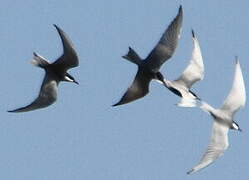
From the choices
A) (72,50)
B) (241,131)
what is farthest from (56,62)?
(241,131)

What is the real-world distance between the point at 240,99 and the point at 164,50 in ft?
7.88

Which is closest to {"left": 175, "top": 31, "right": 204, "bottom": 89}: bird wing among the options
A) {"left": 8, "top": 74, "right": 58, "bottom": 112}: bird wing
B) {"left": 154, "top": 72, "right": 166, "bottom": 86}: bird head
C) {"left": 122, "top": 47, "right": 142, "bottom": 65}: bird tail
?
{"left": 154, "top": 72, "right": 166, "bottom": 86}: bird head

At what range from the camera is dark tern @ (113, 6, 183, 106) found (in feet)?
86.0

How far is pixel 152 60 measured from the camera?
26.7m

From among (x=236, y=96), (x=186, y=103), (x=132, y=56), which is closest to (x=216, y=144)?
(x=236, y=96)

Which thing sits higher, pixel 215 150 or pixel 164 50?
pixel 164 50

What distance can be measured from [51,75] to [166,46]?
270 cm

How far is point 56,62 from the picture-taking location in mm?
27453

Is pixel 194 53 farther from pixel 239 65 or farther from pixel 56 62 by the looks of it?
pixel 56 62

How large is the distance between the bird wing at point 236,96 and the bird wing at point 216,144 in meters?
0.41

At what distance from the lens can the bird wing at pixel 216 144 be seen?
26.8 m

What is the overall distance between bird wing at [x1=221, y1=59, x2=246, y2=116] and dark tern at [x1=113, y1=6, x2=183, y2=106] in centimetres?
165

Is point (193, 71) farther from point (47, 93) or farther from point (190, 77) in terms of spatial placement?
point (47, 93)

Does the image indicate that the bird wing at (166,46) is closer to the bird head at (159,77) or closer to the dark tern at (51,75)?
the bird head at (159,77)
